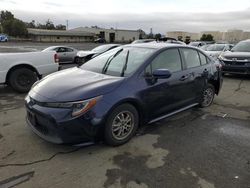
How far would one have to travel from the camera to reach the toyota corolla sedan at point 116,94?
3330mm

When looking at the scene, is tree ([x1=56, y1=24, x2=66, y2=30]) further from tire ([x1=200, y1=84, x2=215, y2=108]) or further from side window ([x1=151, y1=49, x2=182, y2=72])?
side window ([x1=151, y1=49, x2=182, y2=72])

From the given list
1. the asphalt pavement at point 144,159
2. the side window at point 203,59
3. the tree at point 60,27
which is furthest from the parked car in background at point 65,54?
the tree at point 60,27

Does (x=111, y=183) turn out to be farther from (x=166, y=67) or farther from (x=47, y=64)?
(x=47, y=64)

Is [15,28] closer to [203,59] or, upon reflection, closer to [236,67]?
[236,67]

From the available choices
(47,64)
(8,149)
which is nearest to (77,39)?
(47,64)

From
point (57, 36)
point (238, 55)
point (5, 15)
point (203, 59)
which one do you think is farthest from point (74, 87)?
point (5, 15)

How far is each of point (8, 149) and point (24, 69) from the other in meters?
4.12

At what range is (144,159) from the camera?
3441 mm

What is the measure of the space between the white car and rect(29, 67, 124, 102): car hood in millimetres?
3497

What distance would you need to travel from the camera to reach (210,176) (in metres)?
3.08

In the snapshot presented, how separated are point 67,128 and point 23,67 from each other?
4784 millimetres

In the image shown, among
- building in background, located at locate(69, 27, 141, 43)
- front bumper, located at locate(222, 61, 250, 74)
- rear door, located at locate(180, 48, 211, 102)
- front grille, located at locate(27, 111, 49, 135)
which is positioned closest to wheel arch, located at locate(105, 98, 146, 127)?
front grille, located at locate(27, 111, 49, 135)

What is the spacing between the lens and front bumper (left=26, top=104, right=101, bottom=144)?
3.28 m

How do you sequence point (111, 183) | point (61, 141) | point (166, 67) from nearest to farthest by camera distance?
1. point (111, 183)
2. point (61, 141)
3. point (166, 67)
